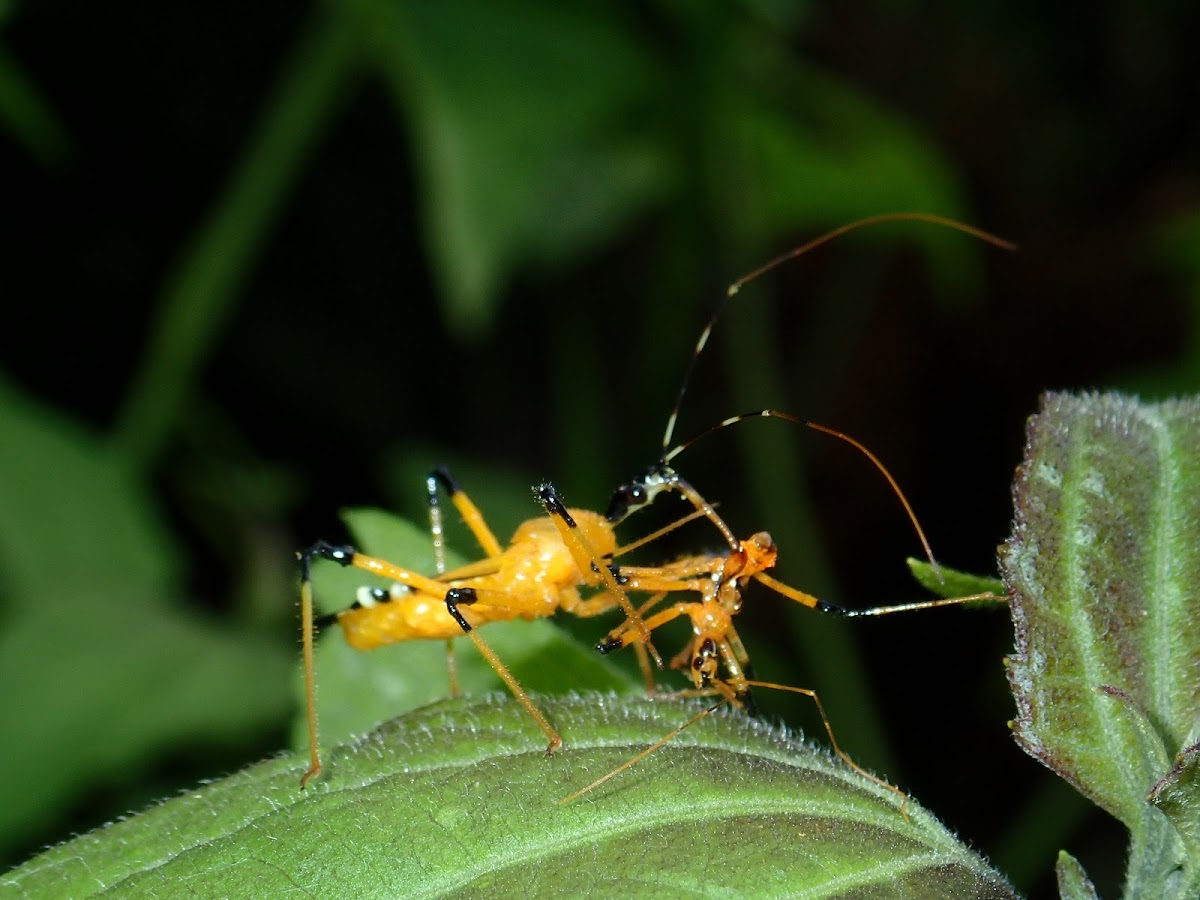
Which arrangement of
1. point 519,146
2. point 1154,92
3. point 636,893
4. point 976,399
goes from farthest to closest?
point 1154,92
point 976,399
point 519,146
point 636,893

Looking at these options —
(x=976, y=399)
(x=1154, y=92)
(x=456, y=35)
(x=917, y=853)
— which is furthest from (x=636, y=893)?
(x=1154, y=92)

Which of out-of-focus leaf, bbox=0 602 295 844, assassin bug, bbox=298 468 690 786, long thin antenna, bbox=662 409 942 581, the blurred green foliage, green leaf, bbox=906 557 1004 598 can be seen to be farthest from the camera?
the blurred green foliage

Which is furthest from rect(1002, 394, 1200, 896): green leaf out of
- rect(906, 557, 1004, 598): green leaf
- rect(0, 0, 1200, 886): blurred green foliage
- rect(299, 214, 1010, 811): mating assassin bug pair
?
rect(0, 0, 1200, 886): blurred green foliage

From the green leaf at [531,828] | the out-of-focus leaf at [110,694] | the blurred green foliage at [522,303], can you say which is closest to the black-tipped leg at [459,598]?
the green leaf at [531,828]

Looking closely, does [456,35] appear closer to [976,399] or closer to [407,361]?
[407,361]

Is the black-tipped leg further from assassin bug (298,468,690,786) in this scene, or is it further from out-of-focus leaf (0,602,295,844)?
out-of-focus leaf (0,602,295,844)

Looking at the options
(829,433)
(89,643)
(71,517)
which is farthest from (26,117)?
(829,433)

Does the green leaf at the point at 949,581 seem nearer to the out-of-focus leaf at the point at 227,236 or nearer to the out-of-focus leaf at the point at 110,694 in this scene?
the out-of-focus leaf at the point at 110,694
